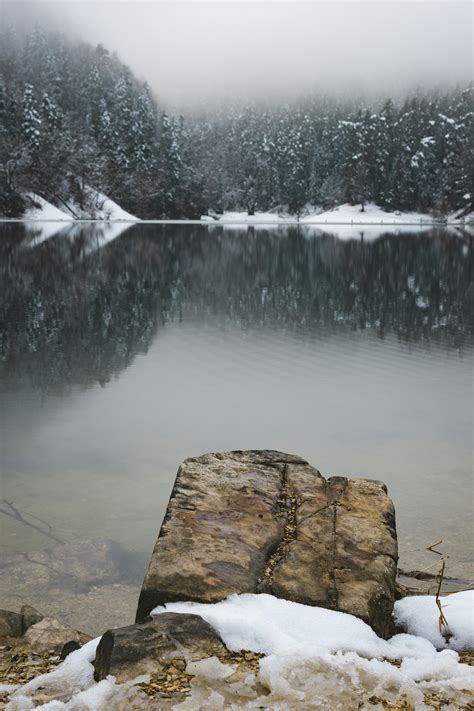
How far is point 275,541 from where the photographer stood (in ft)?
16.3

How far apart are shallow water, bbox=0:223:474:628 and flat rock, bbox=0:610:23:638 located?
168 centimetres

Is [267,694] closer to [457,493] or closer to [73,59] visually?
[457,493]

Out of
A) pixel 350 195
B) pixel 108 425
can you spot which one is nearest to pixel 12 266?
pixel 108 425

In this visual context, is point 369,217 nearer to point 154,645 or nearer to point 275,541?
point 275,541

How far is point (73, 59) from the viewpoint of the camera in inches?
6619

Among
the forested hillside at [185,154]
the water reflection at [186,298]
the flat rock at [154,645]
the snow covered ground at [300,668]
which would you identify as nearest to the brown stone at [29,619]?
the snow covered ground at [300,668]

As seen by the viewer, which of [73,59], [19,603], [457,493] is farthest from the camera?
[73,59]

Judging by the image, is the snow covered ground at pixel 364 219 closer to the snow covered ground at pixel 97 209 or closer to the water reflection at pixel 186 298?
the snow covered ground at pixel 97 209

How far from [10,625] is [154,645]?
5.33 ft

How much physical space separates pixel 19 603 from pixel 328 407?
7133 millimetres

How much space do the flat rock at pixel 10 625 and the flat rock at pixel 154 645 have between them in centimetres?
118

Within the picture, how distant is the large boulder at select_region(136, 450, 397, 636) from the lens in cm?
439

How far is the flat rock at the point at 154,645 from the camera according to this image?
357cm

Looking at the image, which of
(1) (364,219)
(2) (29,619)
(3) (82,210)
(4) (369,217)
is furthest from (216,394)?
(4) (369,217)
